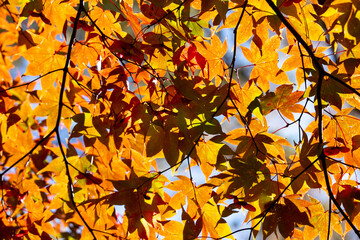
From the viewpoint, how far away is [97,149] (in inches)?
43.7

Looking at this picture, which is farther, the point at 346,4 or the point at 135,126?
the point at 135,126

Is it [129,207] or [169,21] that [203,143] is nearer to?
[129,207]

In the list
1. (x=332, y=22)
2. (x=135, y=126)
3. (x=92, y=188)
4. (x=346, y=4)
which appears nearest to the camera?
(x=346, y=4)

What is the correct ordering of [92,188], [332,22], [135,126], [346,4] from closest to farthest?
[346,4] < [332,22] < [135,126] < [92,188]

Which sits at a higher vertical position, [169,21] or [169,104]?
[169,21]

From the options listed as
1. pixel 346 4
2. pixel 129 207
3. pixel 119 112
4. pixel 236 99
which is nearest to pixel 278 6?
pixel 346 4

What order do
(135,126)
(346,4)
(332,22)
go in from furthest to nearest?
(135,126) < (332,22) < (346,4)

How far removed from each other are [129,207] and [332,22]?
760 millimetres

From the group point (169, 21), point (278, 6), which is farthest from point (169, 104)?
point (278, 6)

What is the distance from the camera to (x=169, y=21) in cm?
99

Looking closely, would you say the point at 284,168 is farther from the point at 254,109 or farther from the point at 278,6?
the point at 278,6

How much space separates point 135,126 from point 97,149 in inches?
7.0

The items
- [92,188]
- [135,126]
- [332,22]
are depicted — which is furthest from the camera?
[92,188]

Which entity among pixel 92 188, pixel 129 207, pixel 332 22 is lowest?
pixel 129 207
